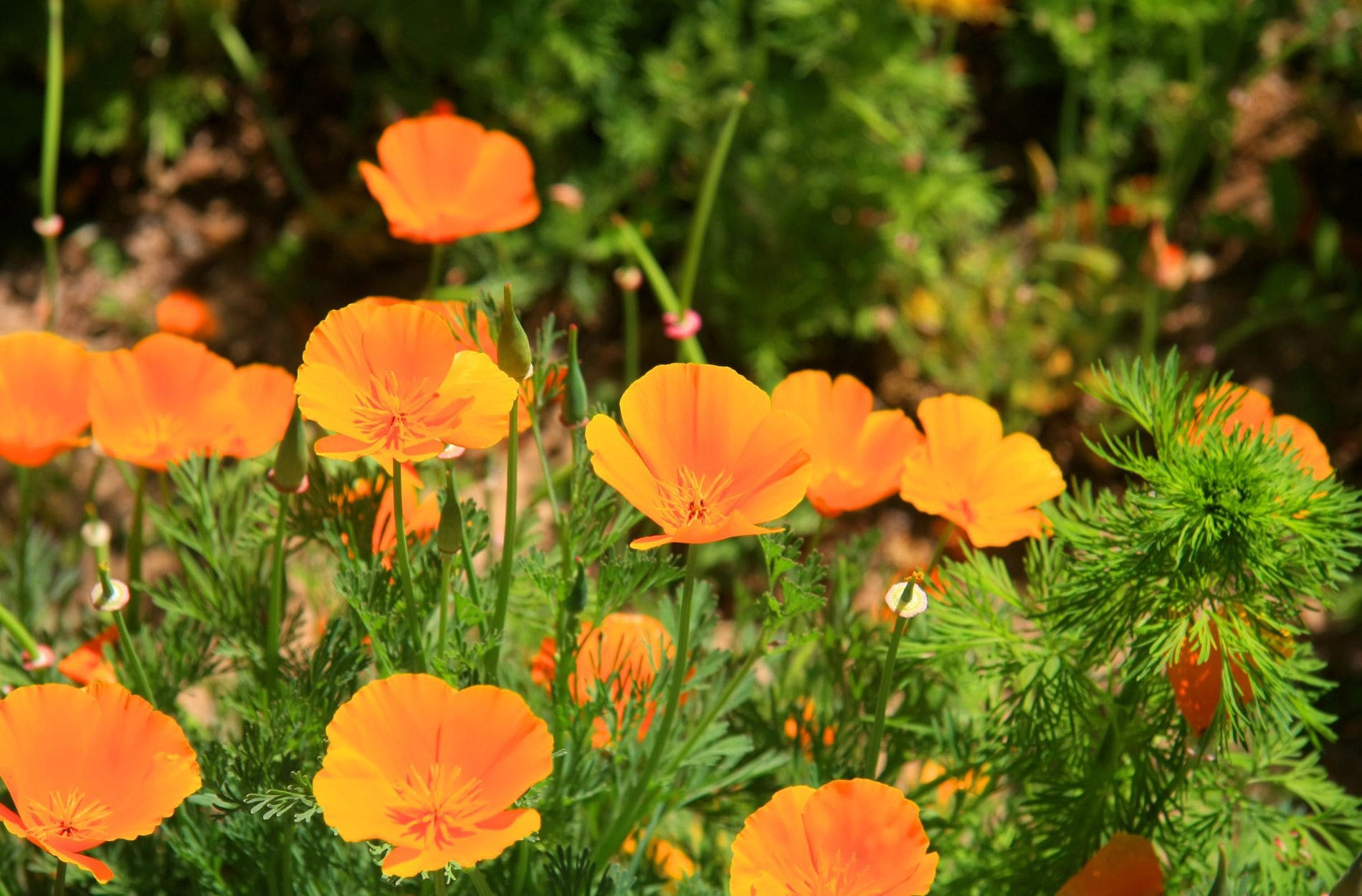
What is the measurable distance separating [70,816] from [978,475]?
65 centimetres

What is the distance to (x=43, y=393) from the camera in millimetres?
1036

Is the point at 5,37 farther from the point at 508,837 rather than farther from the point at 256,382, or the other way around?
the point at 508,837

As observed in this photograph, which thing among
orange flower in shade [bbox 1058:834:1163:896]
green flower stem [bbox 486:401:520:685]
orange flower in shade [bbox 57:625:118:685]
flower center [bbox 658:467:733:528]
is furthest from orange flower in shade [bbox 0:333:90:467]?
orange flower in shade [bbox 1058:834:1163:896]

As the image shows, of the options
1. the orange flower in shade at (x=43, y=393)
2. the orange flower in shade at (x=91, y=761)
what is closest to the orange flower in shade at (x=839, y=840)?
the orange flower in shade at (x=91, y=761)

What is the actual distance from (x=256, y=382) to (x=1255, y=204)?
195 cm

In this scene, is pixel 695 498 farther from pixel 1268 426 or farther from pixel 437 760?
pixel 1268 426

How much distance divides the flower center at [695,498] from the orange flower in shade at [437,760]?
0.50ft

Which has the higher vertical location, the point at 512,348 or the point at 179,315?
the point at 512,348

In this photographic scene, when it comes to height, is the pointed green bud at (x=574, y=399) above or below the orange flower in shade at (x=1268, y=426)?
above

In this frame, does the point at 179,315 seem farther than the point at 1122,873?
Yes

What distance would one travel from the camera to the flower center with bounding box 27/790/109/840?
2.51 feet

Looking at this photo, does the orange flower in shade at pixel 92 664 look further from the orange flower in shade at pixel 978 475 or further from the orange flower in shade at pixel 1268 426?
the orange flower in shade at pixel 1268 426

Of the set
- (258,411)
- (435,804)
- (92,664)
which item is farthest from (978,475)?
(92,664)

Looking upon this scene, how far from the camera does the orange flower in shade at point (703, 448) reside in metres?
0.79
